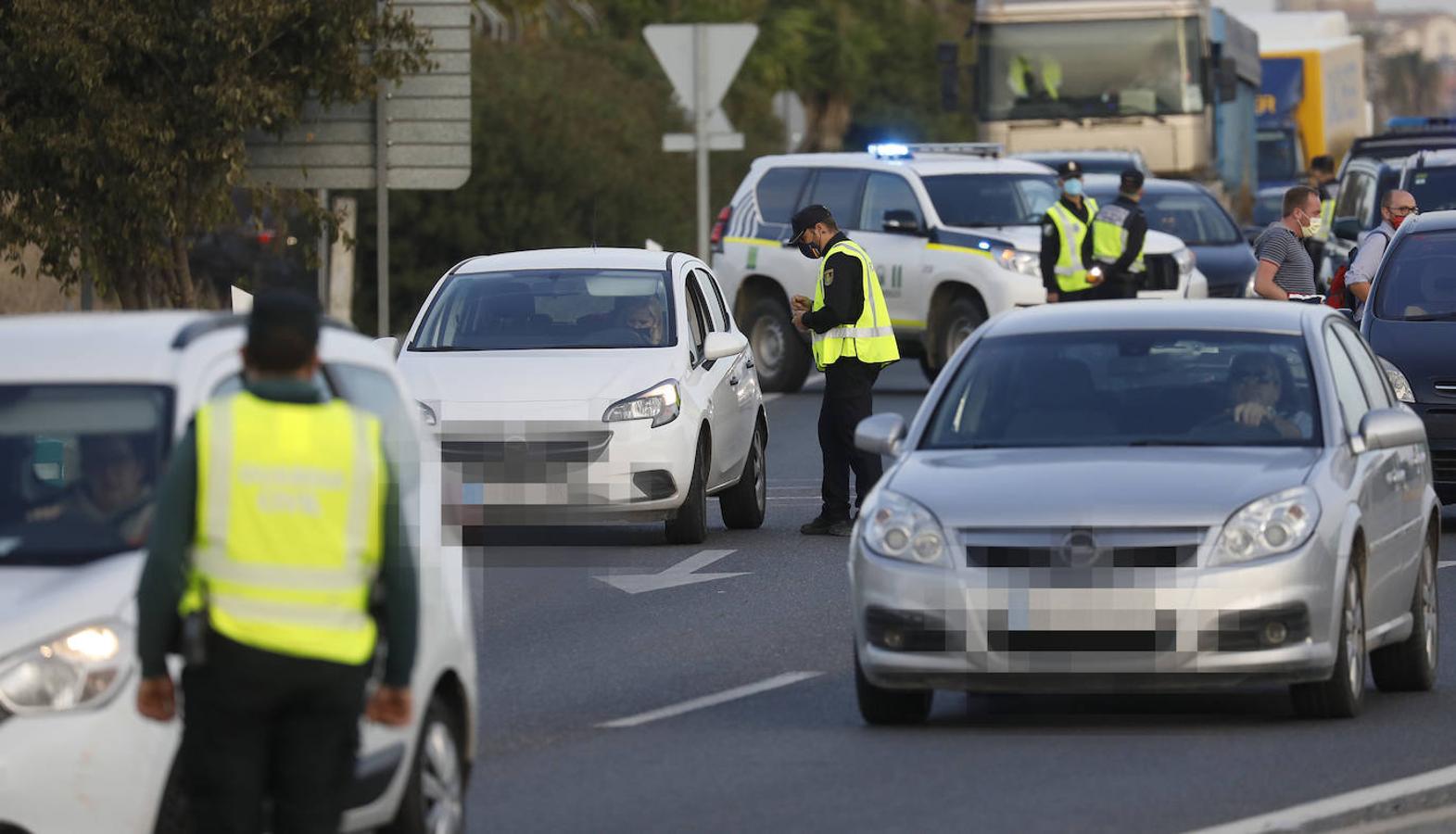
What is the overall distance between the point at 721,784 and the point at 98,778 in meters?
2.83

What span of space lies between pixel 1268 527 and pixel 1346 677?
0.64 m

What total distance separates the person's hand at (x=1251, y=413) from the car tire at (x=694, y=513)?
532 centimetres

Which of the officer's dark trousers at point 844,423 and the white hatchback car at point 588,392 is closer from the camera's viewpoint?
the white hatchback car at point 588,392

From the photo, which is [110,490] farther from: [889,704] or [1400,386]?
[1400,386]

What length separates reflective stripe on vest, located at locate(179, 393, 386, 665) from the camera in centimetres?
574

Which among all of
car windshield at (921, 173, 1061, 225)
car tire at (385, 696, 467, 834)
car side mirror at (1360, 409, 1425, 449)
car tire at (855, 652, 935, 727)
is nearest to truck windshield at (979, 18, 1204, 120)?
car windshield at (921, 173, 1061, 225)

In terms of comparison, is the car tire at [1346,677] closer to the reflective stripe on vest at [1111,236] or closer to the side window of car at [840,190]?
the reflective stripe on vest at [1111,236]

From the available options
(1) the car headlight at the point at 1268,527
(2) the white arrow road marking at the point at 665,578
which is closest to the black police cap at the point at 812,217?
(2) the white arrow road marking at the point at 665,578

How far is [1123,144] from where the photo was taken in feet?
118

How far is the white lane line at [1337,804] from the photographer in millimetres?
8055

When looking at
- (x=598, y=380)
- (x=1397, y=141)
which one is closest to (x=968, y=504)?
(x=598, y=380)

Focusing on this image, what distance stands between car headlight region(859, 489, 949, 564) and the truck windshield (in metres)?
26.2

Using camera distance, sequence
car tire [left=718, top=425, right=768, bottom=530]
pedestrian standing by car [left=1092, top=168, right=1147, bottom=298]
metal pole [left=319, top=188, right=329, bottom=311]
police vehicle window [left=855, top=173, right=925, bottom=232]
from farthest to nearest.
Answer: police vehicle window [left=855, top=173, right=925, bottom=232]
pedestrian standing by car [left=1092, top=168, right=1147, bottom=298]
metal pole [left=319, top=188, right=329, bottom=311]
car tire [left=718, top=425, right=768, bottom=530]

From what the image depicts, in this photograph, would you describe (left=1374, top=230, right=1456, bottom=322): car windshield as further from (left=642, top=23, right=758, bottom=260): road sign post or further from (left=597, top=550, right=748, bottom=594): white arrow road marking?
(left=642, top=23, right=758, bottom=260): road sign post
